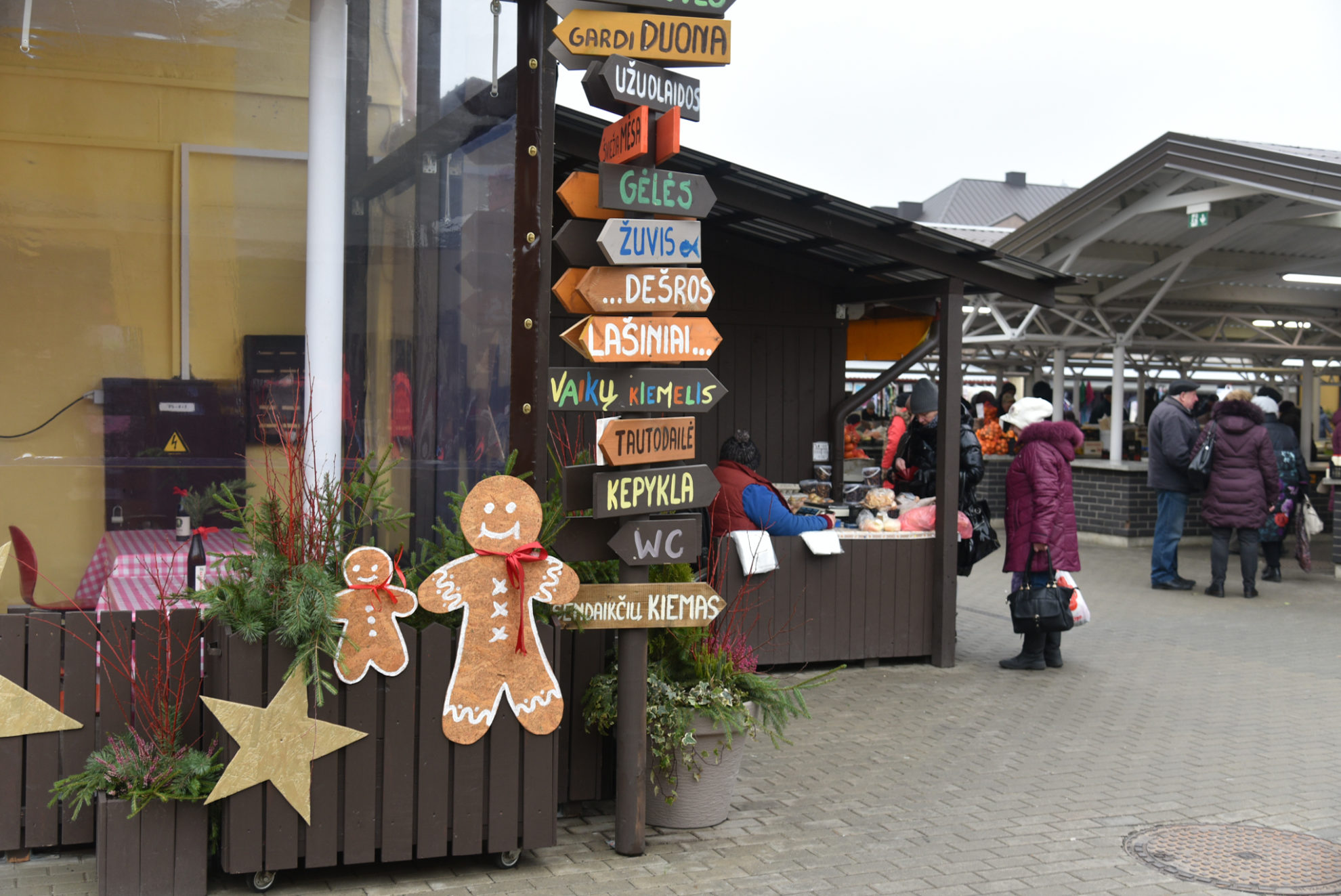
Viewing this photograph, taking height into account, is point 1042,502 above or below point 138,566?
above

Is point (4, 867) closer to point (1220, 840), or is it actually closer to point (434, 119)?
point (434, 119)

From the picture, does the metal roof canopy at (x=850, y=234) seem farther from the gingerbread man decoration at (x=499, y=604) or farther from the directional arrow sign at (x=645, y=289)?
the gingerbread man decoration at (x=499, y=604)

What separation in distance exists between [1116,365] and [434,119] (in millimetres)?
11634

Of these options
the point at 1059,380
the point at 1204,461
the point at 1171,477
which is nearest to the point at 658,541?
the point at 1204,461

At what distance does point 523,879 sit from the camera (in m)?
4.31

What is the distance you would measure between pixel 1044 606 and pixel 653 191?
4.83 meters

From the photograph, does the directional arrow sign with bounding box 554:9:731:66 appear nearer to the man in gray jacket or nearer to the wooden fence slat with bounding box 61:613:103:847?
the wooden fence slat with bounding box 61:613:103:847

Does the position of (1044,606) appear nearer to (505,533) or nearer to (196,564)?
(505,533)

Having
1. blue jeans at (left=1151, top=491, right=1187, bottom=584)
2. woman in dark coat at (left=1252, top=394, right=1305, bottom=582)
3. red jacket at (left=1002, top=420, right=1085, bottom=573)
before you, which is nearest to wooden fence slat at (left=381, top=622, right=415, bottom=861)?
red jacket at (left=1002, top=420, right=1085, bottom=573)

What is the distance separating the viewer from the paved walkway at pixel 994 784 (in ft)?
14.4

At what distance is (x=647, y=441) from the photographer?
446 centimetres

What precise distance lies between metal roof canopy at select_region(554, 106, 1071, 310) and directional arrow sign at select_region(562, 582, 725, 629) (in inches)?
135

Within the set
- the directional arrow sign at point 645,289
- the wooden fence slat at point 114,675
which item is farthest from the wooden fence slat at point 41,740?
the directional arrow sign at point 645,289

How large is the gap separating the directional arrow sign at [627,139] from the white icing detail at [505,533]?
1.42 m
